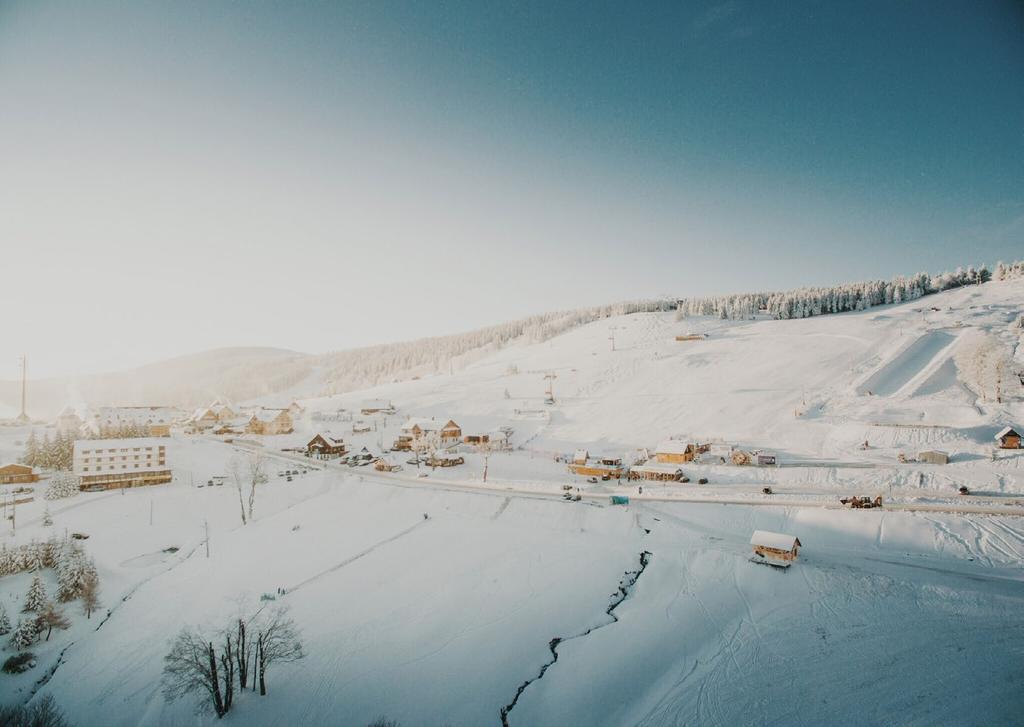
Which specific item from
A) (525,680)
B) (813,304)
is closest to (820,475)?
(525,680)

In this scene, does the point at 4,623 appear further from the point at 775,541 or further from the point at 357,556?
the point at 775,541

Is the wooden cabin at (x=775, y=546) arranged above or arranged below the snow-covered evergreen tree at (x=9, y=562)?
above

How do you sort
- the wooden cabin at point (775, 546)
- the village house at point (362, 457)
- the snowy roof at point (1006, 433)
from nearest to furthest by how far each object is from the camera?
the wooden cabin at point (775, 546) < the snowy roof at point (1006, 433) < the village house at point (362, 457)

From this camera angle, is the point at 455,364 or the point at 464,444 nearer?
the point at 464,444

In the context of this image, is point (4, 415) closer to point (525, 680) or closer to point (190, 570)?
point (190, 570)

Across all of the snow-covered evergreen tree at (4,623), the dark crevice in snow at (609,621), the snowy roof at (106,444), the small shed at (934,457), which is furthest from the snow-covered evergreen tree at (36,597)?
the small shed at (934,457)

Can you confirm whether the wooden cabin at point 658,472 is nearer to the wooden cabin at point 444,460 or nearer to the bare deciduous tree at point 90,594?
the wooden cabin at point 444,460

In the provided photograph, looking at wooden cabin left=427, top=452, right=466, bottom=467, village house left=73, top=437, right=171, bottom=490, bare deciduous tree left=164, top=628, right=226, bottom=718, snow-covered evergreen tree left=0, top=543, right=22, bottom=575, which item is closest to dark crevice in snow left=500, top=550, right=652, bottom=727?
bare deciduous tree left=164, top=628, right=226, bottom=718
